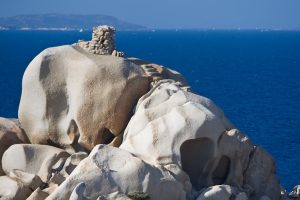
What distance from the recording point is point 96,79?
29.9m

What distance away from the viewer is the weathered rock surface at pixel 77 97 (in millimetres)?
29859

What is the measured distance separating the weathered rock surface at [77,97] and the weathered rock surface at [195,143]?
1040 millimetres

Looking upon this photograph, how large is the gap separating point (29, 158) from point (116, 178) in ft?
17.0

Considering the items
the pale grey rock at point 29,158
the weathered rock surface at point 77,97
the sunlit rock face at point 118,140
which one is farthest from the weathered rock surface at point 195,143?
the pale grey rock at point 29,158

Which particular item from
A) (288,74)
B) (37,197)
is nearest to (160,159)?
(37,197)

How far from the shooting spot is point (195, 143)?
28.5 meters

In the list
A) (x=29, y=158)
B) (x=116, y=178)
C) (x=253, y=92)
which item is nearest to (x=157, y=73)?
(x=29, y=158)

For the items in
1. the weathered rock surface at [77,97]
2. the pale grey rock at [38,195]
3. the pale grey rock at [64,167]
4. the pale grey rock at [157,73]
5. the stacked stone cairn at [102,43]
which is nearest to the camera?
the pale grey rock at [38,195]

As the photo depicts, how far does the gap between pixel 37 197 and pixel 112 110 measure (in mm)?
5288

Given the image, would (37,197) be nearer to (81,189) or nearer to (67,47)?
(81,189)

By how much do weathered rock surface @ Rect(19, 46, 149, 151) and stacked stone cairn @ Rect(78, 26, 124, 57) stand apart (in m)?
0.40

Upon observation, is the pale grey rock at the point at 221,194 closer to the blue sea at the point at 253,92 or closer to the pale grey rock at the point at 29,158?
the pale grey rock at the point at 29,158

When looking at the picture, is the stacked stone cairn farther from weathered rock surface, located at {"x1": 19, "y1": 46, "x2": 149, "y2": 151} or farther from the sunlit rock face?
weathered rock surface, located at {"x1": 19, "y1": 46, "x2": 149, "y2": 151}

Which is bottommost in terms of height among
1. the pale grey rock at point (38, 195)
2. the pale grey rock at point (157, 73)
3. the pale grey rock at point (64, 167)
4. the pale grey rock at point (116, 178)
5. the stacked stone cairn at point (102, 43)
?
the pale grey rock at point (38, 195)
